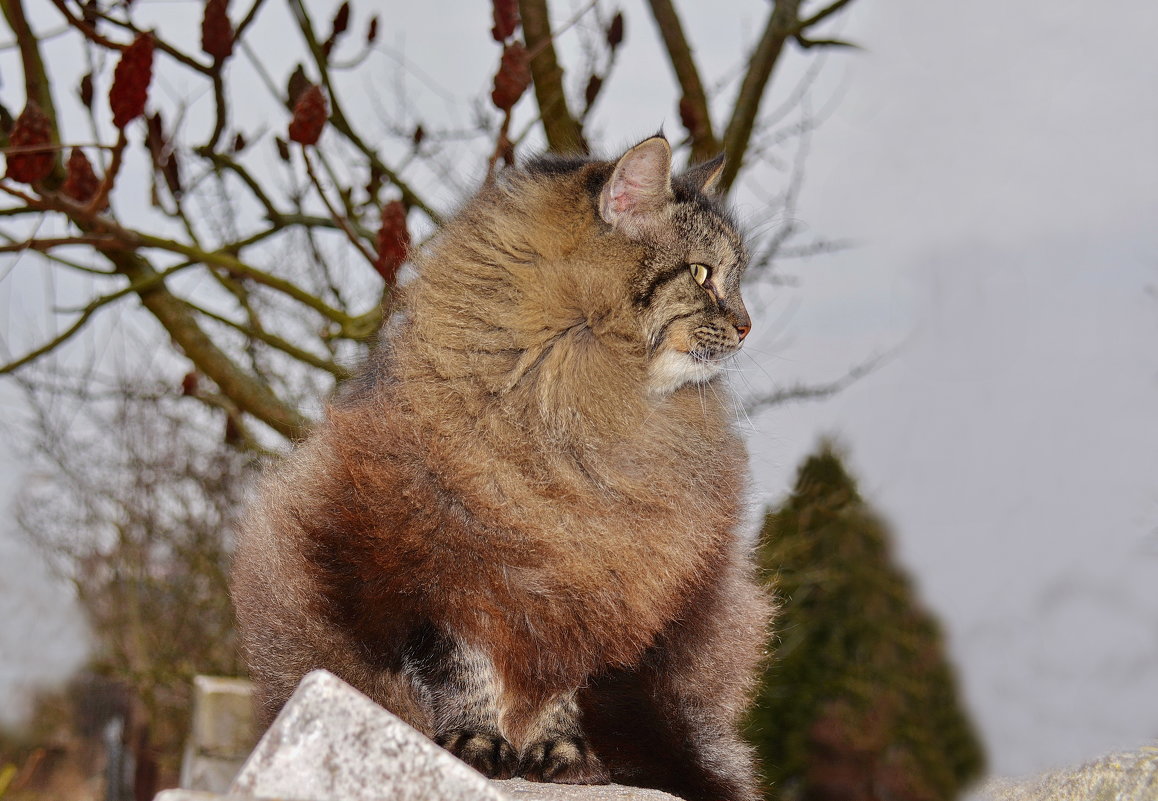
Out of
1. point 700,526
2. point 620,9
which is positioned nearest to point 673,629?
point 700,526

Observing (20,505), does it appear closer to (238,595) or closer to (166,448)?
(166,448)

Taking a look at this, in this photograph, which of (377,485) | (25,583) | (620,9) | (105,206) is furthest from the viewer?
(25,583)

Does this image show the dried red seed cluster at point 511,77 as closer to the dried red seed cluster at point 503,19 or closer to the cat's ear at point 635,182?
the dried red seed cluster at point 503,19

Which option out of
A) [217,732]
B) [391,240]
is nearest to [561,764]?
[391,240]

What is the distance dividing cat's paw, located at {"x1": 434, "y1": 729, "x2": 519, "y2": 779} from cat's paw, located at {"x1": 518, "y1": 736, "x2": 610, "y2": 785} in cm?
10

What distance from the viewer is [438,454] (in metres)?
1.97

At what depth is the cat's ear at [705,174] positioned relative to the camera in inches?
100

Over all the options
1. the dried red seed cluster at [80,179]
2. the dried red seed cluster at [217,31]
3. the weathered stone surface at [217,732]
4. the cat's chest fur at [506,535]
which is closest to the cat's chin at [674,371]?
the cat's chest fur at [506,535]

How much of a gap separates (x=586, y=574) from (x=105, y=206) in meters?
1.85

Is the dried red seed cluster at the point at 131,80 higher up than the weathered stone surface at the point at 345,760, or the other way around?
the dried red seed cluster at the point at 131,80

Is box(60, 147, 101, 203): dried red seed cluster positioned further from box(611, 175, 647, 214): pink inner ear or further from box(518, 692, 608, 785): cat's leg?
box(518, 692, 608, 785): cat's leg

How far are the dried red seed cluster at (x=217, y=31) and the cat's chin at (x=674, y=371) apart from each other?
1.76 m

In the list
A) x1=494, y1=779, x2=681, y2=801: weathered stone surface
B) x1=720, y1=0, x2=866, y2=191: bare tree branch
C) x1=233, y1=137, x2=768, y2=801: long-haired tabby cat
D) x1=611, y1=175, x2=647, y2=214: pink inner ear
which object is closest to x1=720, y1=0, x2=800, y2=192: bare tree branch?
x1=720, y1=0, x2=866, y2=191: bare tree branch

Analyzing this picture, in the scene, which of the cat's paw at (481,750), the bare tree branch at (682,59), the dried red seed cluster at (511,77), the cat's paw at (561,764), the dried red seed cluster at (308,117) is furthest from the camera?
the bare tree branch at (682,59)
